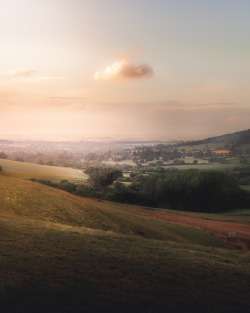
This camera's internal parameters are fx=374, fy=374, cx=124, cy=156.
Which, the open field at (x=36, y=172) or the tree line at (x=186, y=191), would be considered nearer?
the open field at (x=36, y=172)

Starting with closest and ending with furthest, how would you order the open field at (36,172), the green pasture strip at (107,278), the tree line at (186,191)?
the green pasture strip at (107,278)
the open field at (36,172)
the tree line at (186,191)

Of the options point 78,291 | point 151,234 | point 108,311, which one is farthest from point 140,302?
point 151,234

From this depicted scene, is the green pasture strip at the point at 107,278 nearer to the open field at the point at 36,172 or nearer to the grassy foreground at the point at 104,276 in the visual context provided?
the grassy foreground at the point at 104,276

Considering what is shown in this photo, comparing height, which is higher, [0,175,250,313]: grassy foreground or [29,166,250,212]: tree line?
[0,175,250,313]: grassy foreground

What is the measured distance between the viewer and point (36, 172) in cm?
9119

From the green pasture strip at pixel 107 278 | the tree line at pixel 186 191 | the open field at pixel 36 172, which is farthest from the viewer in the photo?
the tree line at pixel 186 191

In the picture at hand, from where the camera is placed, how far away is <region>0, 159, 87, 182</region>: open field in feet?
274

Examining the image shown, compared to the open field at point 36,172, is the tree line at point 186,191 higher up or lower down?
lower down

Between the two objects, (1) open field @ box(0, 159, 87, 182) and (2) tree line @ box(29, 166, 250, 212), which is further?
(2) tree line @ box(29, 166, 250, 212)

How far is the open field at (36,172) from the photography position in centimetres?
8345

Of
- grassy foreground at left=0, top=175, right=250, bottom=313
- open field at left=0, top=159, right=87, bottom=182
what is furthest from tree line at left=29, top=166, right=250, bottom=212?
grassy foreground at left=0, top=175, right=250, bottom=313

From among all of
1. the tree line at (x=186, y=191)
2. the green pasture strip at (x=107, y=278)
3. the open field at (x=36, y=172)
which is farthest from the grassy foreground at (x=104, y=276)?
the tree line at (x=186, y=191)

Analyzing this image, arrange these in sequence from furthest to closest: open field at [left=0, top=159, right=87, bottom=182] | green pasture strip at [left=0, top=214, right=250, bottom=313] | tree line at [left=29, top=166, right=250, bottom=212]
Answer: tree line at [left=29, top=166, right=250, bottom=212], open field at [left=0, top=159, right=87, bottom=182], green pasture strip at [left=0, top=214, right=250, bottom=313]

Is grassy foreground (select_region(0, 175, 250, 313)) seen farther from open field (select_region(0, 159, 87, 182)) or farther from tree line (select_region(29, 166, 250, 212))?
tree line (select_region(29, 166, 250, 212))
